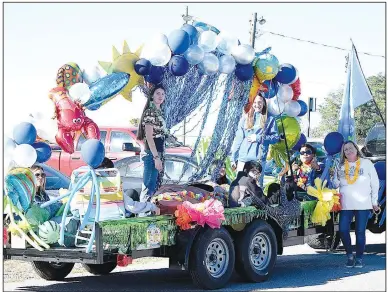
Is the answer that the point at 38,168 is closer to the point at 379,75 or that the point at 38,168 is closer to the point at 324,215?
the point at 324,215

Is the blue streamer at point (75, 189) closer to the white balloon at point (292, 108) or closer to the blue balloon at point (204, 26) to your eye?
the blue balloon at point (204, 26)

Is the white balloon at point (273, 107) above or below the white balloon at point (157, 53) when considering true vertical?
below

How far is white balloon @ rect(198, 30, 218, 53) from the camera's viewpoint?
9906 millimetres

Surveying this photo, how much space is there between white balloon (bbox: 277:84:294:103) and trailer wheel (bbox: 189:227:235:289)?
3.04 meters

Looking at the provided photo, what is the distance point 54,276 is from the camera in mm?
10109

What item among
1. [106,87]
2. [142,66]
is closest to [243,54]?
[142,66]

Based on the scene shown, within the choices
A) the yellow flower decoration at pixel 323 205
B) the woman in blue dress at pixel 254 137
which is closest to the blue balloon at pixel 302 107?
the woman in blue dress at pixel 254 137

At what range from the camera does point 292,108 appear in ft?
39.5

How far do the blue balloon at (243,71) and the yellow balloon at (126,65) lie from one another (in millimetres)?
1607

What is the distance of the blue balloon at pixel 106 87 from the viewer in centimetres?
896

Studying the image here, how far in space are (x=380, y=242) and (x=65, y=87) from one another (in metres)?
7.10

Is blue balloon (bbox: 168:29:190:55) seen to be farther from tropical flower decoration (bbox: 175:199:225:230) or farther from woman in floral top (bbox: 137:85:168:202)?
tropical flower decoration (bbox: 175:199:225:230)

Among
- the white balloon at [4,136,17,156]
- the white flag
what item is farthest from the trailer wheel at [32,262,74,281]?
the white flag

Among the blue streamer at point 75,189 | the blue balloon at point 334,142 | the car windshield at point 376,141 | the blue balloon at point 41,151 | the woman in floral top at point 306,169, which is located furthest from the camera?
the car windshield at point 376,141
